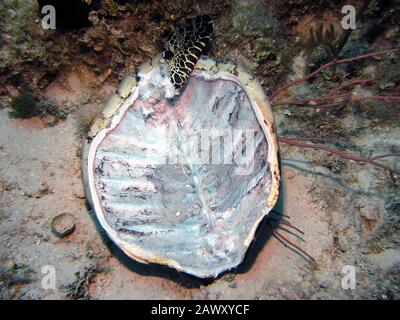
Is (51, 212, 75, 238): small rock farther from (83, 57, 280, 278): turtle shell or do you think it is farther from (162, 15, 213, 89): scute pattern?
(162, 15, 213, 89): scute pattern

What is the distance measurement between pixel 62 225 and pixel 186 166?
3.24 ft

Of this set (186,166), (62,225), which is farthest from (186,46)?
(62,225)

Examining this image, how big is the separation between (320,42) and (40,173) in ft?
8.86

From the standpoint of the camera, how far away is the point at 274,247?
2090 millimetres

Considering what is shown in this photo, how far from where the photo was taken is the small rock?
2055 millimetres

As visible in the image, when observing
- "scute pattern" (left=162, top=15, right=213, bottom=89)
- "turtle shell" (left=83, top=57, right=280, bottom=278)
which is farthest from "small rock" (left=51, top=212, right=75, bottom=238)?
"scute pattern" (left=162, top=15, right=213, bottom=89)

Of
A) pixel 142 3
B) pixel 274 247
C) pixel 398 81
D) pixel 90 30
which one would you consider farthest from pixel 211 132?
pixel 398 81

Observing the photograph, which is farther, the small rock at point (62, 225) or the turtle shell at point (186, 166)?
the small rock at point (62, 225)

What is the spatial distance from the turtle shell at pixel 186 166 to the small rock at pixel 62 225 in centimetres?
37

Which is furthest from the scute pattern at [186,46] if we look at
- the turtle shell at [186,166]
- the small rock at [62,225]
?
the small rock at [62,225]

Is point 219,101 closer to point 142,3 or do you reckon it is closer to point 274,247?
point 142,3

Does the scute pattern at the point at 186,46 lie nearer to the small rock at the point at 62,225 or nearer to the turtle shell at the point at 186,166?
the turtle shell at the point at 186,166

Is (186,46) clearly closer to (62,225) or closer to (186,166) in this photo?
A: (186,166)

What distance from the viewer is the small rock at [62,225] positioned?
6.74ft
